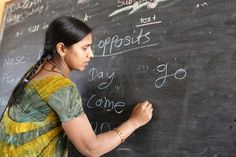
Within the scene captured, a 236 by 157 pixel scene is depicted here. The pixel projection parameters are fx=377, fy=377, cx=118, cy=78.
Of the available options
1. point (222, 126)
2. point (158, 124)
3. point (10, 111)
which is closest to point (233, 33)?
Answer: point (222, 126)

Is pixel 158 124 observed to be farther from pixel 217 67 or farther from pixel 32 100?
pixel 32 100

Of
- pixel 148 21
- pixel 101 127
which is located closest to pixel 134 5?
pixel 148 21

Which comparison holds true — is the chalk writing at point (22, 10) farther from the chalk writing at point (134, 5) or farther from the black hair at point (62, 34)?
the black hair at point (62, 34)

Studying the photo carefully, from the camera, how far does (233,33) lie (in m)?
1.39

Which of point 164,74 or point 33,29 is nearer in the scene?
point 164,74

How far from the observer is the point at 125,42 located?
1783mm

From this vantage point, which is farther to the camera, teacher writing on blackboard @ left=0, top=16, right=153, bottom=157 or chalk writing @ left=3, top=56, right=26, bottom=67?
chalk writing @ left=3, top=56, right=26, bottom=67

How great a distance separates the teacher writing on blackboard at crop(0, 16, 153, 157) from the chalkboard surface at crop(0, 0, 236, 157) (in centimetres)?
11

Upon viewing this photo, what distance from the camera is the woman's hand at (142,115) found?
61.2 inches

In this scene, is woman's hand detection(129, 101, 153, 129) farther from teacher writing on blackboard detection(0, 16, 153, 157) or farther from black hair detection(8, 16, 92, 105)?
black hair detection(8, 16, 92, 105)

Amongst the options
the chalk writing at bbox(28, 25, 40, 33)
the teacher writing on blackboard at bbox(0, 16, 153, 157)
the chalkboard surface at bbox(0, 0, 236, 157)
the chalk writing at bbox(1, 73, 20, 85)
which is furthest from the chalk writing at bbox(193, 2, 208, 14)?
the chalk writing at bbox(1, 73, 20, 85)

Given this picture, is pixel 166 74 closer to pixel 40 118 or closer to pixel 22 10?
pixel 40 118

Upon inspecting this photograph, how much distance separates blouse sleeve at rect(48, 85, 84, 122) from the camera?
1.40m

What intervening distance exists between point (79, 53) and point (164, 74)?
0.36 meters
